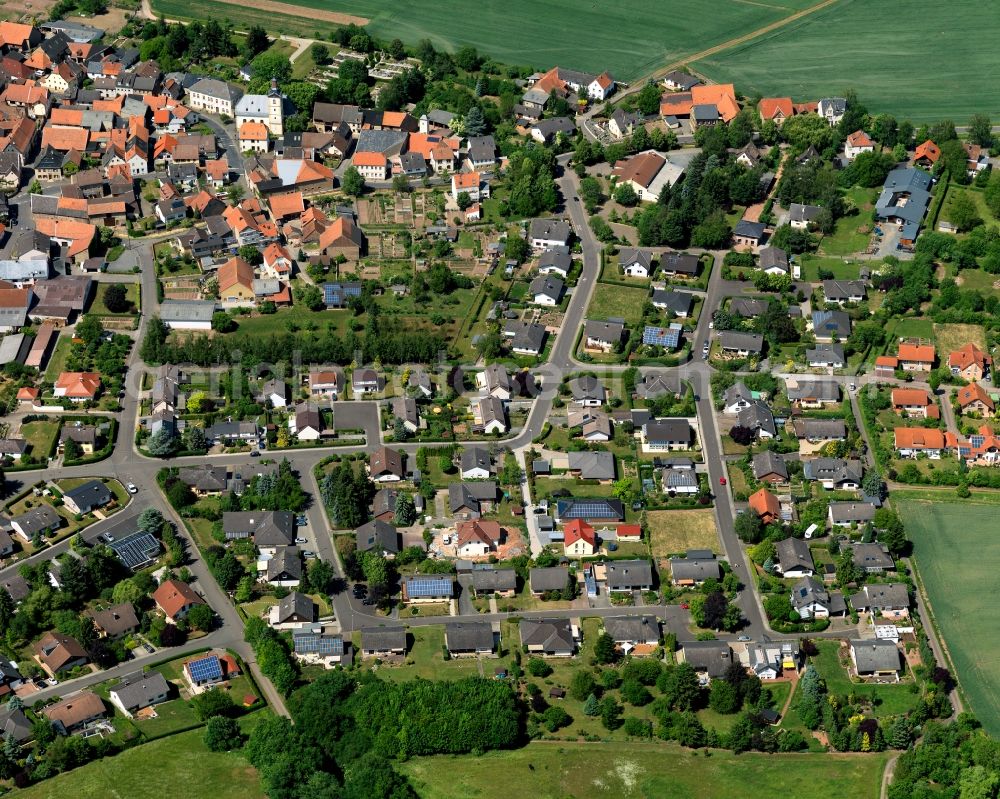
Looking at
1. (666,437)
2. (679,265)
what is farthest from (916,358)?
(666,437)

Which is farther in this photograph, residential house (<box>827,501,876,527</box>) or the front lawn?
residential house (<box>827,501,876,527</box>)

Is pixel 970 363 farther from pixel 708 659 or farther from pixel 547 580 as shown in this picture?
pixel 547 580

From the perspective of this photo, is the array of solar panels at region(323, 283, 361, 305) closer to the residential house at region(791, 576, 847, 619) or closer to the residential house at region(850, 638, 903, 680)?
the residential house at region(791, 576, 847, 619)

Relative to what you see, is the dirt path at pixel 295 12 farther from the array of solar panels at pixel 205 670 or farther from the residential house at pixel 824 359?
the array of solar panels at pixel 205 670

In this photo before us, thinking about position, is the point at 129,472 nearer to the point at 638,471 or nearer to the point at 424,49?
the point at 638,471

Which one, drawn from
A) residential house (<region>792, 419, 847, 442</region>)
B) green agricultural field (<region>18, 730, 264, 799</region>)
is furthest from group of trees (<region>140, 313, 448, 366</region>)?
green agricultural field (<region>18, 730, 264, 799</region>)
